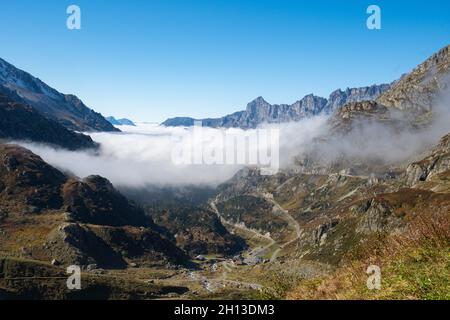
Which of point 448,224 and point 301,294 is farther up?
point 448,224
